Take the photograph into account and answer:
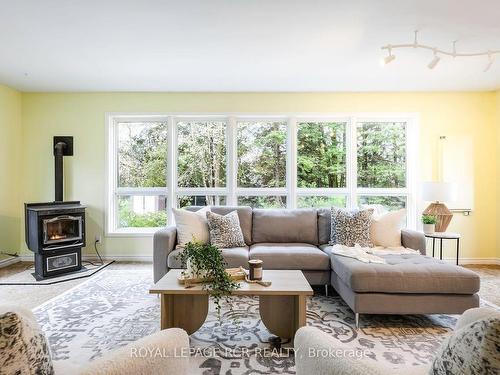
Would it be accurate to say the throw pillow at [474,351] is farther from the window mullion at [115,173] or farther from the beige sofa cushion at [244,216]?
the window mullion at [115,173]

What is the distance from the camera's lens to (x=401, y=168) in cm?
460

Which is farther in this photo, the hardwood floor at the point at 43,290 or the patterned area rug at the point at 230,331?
the hardwood floor at the point at 43,290

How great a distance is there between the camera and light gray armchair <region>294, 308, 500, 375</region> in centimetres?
88

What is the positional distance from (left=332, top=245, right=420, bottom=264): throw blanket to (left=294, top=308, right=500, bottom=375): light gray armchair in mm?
1577

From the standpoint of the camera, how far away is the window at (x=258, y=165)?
4566 millimetres

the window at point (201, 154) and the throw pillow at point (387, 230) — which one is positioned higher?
the window at point (201, 154)

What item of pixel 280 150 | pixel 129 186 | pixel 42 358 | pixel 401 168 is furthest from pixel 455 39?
pixel 129 186

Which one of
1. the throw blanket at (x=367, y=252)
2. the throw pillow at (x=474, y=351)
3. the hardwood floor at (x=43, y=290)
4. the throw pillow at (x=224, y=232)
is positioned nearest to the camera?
the throw pillow at (x=474, y=351)

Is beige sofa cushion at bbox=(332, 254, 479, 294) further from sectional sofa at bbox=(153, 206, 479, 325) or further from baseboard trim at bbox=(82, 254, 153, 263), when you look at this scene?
baseboard trim at bbox=(82, 254, 153, 263)

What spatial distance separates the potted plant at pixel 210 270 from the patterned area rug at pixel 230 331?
1.05ft

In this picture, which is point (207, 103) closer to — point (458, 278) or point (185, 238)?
point (185, 238)

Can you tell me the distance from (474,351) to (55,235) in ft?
14.6

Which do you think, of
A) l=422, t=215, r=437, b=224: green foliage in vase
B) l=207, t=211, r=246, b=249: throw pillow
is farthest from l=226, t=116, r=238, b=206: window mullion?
A: l=422, t=215, r=437, b=224: green foliage in vase

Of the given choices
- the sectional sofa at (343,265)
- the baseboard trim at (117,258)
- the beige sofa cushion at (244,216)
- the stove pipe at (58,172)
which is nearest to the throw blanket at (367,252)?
the sectional sofa at (343,265)
